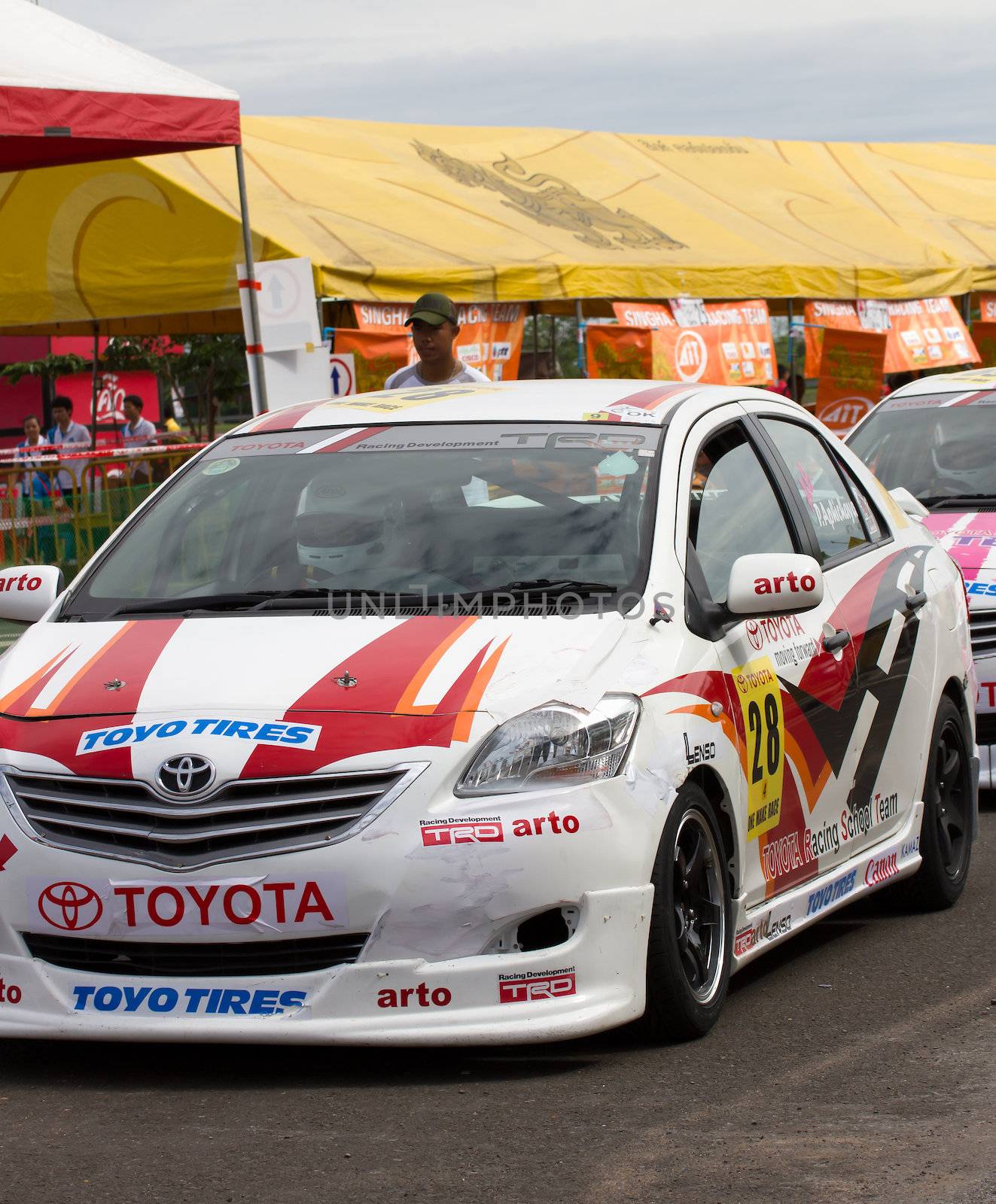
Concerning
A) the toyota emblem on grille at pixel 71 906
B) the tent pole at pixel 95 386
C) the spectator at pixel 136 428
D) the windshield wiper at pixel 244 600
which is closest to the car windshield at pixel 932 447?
the windshield wiper at pixel 244 600

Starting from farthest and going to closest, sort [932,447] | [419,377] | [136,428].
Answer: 1. [136,428]
2. [932,447]
3. [419,377]

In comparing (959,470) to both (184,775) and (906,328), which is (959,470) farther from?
(906,328)

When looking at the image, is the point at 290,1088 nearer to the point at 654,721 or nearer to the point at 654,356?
the point at 654,721

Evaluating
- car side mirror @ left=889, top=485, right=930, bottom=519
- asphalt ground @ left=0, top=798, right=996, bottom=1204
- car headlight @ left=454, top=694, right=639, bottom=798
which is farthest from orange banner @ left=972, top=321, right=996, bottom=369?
car headlight @ left=454, top=694, right=639, bottom=798

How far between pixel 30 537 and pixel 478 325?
5.05m

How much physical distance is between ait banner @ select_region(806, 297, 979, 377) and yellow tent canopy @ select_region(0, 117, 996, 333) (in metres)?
0.27

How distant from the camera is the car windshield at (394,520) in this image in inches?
201

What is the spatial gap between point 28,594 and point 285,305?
7489 millimetres

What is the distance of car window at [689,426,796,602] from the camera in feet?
17.4

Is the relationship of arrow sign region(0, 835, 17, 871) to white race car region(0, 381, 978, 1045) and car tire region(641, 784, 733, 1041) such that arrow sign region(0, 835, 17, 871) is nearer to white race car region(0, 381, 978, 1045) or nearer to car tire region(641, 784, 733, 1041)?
white race car region(0, 381, 978, 1045)

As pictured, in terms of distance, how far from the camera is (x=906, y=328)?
2305 centimetres

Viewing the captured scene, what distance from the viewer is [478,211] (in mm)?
19453

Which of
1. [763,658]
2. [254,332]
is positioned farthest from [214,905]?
[254,332]

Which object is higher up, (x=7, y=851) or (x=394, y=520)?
(x=394, y=520)
